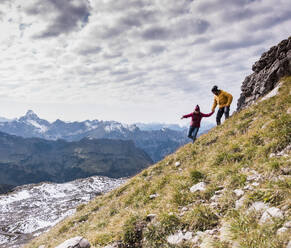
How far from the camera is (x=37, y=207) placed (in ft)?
390

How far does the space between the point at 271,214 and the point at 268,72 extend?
96.4 ft

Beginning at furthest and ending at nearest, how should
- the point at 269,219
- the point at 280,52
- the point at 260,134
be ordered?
the point at 280,52 → the point at 260,134 → the point at 269,219

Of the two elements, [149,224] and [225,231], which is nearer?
[225,231]

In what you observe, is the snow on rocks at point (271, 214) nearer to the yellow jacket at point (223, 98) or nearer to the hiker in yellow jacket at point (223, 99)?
the hiker in yellow jacket at point (223, 99)

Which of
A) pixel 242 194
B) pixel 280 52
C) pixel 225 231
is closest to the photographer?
pixel 225 231

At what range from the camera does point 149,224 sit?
723 centimetres

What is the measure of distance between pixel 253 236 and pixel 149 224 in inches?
140

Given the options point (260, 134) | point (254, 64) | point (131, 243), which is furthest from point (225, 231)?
point (254, 64)

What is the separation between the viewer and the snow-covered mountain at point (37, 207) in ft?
242

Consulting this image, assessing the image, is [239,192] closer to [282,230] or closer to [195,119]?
[282,230]

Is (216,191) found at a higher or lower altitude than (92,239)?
higher

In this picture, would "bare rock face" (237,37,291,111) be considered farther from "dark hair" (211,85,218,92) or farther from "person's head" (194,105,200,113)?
A: "person's head" (194,105,200,113)

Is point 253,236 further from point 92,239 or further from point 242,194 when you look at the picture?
point 92,239

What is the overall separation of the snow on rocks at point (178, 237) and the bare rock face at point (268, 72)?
25.9 m
